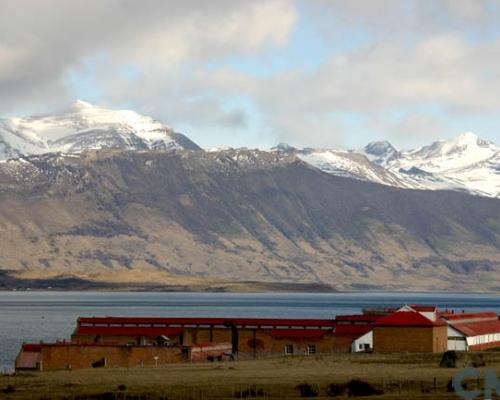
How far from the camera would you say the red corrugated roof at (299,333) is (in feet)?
393

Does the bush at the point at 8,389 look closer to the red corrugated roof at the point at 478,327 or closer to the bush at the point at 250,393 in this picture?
the bush at the point at 250,393

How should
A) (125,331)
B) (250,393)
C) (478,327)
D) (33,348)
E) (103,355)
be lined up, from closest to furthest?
1. (250,393)
2. (103,355)
3. (33,348)
4. (125,331)
5. (478,327)

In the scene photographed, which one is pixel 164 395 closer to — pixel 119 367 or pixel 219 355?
pixel 119 367

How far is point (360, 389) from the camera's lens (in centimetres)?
7369

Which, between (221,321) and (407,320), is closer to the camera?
(407,320)

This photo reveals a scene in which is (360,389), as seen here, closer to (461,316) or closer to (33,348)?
(33,348)

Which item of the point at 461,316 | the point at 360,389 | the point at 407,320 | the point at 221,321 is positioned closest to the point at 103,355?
the point at 221,321

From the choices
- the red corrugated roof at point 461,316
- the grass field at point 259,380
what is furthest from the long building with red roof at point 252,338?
the grass field at point 259,380

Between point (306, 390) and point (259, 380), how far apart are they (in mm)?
6599

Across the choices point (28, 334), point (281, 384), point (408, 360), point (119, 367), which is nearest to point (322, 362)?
point (408, 360)

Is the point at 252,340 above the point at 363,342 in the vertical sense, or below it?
above

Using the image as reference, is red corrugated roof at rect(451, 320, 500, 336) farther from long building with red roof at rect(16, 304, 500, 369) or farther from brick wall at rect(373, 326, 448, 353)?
brick wall at rect(373, 326, 448, 353)

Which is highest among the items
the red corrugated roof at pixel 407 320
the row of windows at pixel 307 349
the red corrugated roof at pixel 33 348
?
the red corrugated roof at pixel 407 320

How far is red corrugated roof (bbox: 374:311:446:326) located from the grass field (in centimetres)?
1040
